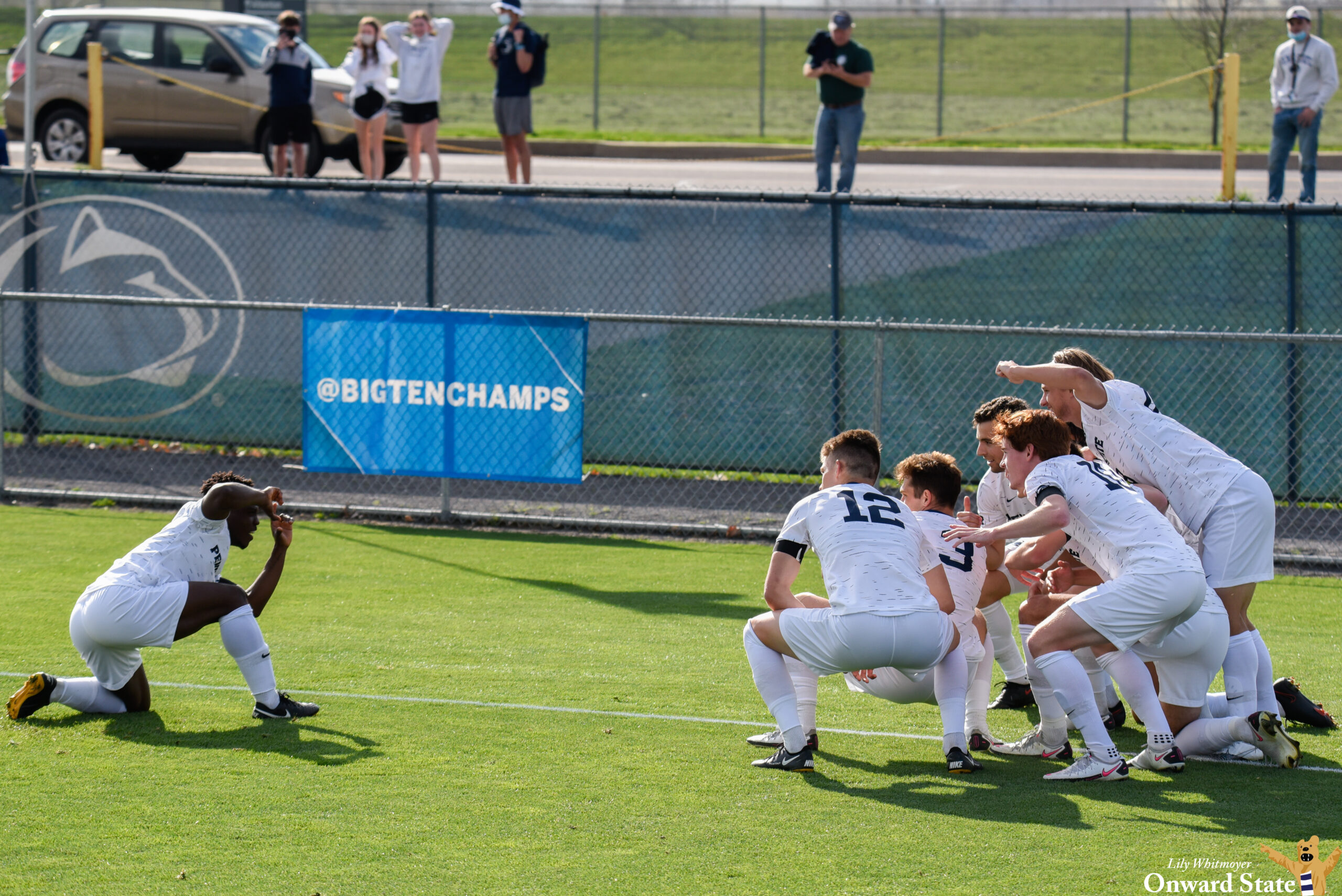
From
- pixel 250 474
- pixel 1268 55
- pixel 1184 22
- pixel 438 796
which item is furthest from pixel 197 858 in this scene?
pixel 1268 55

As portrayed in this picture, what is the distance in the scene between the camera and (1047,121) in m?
27.0

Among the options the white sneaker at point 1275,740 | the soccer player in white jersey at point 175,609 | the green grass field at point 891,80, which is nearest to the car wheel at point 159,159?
the green grass field at point 891,80

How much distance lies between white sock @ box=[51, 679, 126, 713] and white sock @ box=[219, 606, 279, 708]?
57 centimetres

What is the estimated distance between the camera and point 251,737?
557 centimetres

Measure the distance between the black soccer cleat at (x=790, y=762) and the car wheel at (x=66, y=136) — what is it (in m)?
15.3

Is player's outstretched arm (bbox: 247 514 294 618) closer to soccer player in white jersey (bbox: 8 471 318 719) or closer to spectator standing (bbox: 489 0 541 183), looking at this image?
soccer player in white jersey (bbox: 8 471 318 719)

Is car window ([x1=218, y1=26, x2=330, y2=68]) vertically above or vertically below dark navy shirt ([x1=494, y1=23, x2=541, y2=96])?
above

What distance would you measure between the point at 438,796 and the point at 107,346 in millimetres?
8119

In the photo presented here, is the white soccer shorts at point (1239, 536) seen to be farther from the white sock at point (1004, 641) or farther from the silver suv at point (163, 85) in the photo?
the silver suv at point (163, 85)

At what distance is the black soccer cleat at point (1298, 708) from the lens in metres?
5.95

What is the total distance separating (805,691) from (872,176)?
16067 mm

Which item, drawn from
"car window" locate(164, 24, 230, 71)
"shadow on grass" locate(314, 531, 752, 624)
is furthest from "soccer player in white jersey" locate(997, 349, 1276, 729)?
"car window" locate(164, 24, 230, 71)

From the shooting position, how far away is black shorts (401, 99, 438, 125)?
48.8ft

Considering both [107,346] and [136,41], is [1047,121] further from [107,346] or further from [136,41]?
[107,346]
